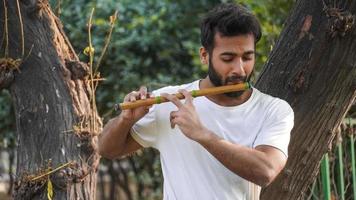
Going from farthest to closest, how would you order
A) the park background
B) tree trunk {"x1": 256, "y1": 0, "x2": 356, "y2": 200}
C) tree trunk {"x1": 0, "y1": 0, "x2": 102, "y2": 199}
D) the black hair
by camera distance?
the park background
tree trunk {"x1": 0, "y1": 0, "x2": 102, "y2": 199}
tree trunk {"x1": 256, "y1": 0, "x2": 356, "y2": 200}
the black hair

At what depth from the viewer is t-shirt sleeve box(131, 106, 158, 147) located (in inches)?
129

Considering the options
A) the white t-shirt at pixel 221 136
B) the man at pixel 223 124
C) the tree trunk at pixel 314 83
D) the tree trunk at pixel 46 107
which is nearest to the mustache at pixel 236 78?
the man at pixel 223 124

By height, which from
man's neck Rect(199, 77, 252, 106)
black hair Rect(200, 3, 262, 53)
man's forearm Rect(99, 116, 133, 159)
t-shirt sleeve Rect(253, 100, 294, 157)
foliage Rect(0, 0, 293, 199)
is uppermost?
black hair Rect(200, 3, 262, 53)

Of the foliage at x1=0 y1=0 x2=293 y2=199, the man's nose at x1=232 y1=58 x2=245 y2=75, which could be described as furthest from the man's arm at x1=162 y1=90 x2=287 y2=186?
the foliage at x1=0 y1=0 x2=293 y2=199

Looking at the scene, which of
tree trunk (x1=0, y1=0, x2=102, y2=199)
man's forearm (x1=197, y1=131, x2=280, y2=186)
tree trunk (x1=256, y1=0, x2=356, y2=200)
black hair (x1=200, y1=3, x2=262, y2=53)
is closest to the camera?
man's forearm (x1=197, y1=131, x2=280, y2=186)

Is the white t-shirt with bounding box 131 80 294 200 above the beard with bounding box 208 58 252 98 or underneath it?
underneath

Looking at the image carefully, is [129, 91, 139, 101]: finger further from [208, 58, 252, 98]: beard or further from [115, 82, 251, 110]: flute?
[208, 58, 252, 98]: beard

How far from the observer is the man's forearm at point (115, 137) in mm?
3242

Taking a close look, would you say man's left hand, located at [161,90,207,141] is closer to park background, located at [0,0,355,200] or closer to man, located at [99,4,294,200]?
man, located at [99,4,294,200]

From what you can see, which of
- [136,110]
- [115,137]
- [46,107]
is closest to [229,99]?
[136,110]

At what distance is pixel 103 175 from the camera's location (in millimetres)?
9594

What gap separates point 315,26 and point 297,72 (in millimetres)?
223

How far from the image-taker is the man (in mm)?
2965

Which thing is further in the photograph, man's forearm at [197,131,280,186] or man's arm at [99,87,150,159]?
man's arm at [99,87,150,159]
